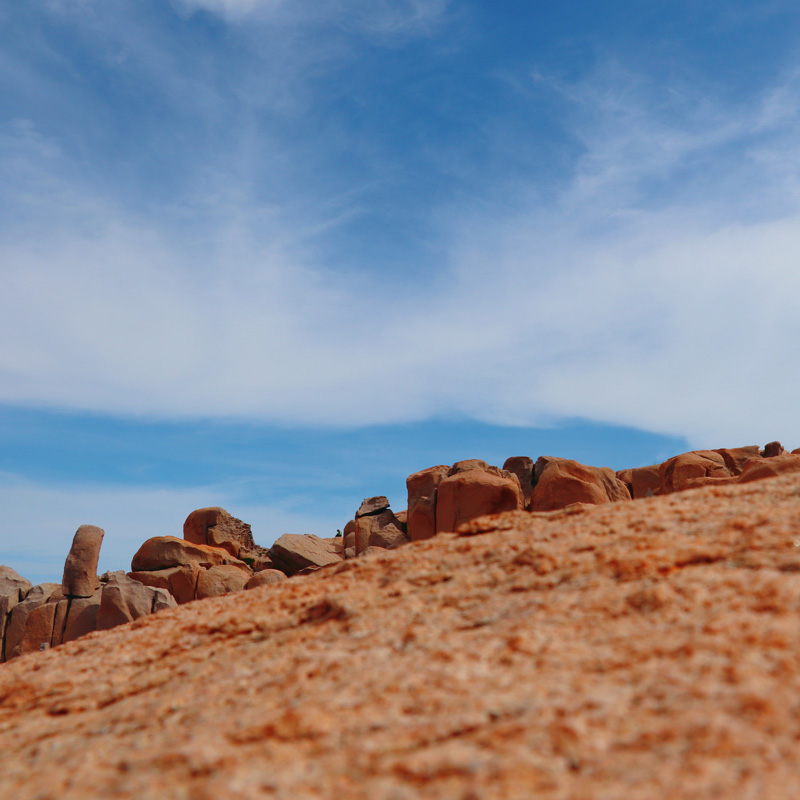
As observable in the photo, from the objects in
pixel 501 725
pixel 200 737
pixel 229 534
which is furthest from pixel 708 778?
pixel 229 534

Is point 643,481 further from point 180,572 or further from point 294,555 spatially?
point 180,572

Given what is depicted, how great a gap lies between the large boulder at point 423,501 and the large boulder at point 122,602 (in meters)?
8.94

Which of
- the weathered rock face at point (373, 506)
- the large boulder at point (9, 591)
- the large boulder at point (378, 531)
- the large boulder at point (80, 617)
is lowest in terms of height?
the large boulder at point (80, 617)

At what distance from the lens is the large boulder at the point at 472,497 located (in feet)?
78.2

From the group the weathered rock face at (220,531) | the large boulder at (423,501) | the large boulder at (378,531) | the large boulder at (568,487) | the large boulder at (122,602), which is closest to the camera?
the large boulder at (122,602)

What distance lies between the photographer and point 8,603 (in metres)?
26.0

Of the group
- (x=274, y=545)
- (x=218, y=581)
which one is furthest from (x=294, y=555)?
(x=218, y=581)

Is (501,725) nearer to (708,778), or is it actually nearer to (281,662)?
(708,778)

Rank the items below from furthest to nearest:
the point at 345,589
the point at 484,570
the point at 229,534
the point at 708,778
A: the point at 229,534, the point at 345,589, the point at 484,570, the point at 708,778

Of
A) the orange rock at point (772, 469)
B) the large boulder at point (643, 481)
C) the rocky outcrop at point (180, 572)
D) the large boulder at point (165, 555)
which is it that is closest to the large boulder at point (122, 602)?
the rocky outcrop at point (180, 572)

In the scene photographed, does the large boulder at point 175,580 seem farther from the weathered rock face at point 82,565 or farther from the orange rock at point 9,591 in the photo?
the orange rock at point 9,591

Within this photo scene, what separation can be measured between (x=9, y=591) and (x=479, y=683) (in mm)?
28321

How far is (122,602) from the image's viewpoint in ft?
72.3

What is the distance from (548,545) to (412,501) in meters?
24.4
